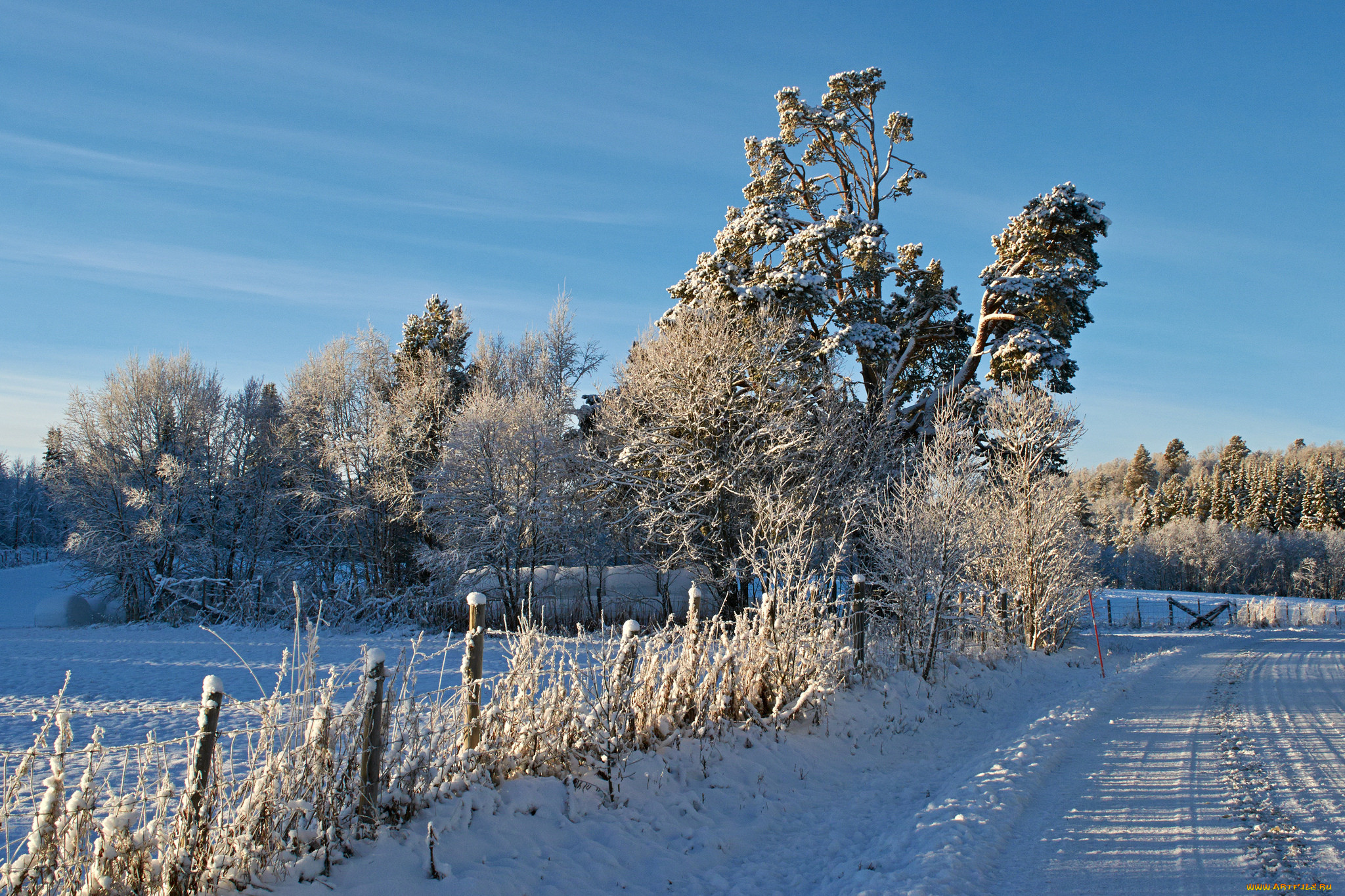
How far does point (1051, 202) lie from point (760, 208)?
756 cm

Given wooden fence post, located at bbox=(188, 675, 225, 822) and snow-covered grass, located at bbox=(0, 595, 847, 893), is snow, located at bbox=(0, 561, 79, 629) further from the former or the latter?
wooden fence post, located at bbox=(188, 675, 225, 822)

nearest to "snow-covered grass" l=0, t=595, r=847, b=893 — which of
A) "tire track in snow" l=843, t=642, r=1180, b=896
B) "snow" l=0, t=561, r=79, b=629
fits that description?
"tire track in snow" l=843, t=642, r=1180, b=896

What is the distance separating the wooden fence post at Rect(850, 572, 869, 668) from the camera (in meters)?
9.97

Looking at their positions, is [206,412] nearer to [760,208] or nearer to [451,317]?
[451,317]

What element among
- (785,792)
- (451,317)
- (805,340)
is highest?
(451,317)

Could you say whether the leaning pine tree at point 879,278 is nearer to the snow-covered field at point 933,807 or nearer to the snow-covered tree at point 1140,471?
the snow-covered field at point 933,807

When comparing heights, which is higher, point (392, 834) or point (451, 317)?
point (451, 317)

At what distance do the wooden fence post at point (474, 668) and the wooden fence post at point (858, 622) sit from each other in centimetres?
575

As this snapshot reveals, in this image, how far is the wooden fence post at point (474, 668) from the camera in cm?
521

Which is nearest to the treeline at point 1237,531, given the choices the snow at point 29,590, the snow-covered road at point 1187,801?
the snow-covered road at point 1187,801

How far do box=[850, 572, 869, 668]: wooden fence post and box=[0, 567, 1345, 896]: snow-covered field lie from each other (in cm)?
47

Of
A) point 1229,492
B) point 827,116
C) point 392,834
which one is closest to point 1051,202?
point 827,116

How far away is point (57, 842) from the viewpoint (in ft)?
10.6

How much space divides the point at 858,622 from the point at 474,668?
6.33 metres
